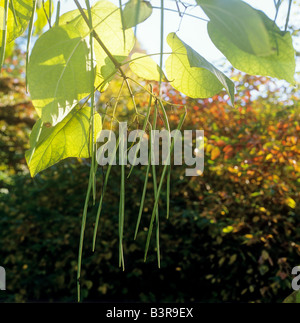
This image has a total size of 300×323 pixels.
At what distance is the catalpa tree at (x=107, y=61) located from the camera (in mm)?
242

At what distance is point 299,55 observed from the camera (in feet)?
9.25

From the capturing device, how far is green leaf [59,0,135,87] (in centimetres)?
38

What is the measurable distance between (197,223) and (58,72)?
233cm

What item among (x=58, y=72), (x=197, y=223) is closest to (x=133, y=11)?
(x=58, y=72)

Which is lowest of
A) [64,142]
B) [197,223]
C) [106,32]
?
[197,223]

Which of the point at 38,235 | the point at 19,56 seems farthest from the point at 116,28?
the point at 19,56

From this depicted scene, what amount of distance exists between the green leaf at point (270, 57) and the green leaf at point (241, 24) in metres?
0.05

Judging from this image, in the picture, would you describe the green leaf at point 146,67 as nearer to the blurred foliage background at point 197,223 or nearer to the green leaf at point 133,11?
the green leaf at point 133,11

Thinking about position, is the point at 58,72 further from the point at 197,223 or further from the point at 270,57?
the point at 197,223

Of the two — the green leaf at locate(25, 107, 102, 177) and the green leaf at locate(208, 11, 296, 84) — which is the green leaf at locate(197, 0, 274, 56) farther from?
the green leaf at locate(25, 107, 102, 177)

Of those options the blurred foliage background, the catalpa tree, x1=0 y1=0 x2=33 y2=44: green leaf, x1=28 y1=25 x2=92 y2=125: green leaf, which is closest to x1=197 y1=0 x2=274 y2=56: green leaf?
the catalpa tree

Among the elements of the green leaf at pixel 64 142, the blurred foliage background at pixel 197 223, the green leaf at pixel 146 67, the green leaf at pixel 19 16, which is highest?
the green leaf at pixel 19 16

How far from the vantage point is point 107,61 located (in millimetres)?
394

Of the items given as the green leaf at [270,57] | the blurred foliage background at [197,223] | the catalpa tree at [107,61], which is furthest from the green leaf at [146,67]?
the blurred foliage background at [197,223]
